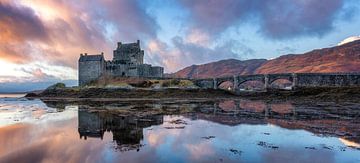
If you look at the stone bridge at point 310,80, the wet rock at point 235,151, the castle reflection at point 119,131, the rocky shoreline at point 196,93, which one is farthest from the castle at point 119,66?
the wet rock at point 235,151

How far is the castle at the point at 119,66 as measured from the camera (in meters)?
86.5

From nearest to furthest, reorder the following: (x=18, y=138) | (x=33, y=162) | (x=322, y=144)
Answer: (x=33, y=162), (x=322, y=144), (x=18, y=138)

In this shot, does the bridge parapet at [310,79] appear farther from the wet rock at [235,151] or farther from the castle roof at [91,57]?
Result: the wet rock at [235,151]

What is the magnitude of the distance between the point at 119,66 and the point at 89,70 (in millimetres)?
8844

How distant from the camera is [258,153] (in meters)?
13.3

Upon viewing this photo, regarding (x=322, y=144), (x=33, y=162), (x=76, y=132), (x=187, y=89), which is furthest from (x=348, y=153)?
(x=187, y=89)

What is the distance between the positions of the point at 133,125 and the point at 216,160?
11.3 meters

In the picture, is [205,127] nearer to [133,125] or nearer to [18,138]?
[133,125]

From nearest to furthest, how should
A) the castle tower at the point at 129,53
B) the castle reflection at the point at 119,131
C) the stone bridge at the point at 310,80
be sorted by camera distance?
1. the castle reflection at the point at 119,131
2. the stone bridge at the point at 310,80
3. the castle tower at the point at 129,53

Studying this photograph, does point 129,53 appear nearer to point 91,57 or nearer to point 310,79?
point 91,57

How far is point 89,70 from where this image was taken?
286ft

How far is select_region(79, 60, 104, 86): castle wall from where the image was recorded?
86.1 metres

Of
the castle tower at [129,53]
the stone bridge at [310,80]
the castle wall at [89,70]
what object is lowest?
the stone bridge at [310,80]

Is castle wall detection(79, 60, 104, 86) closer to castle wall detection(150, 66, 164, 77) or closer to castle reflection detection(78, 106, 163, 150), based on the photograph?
castle wall detection(150, 66, 164, 77)
